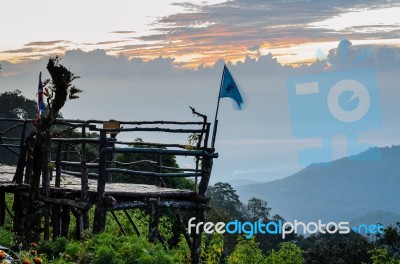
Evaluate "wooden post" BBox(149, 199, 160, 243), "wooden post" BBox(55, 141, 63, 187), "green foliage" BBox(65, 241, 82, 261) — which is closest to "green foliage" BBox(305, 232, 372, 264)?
"wooden post" BBox(149, 199, 160, 243)

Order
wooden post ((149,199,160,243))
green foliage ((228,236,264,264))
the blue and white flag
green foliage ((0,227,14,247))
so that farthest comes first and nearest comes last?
green foliage ((228,236,264,264))
the blue and white flag
wooden post ((149,199,160,243))
green foliage ((0,227,14,247))

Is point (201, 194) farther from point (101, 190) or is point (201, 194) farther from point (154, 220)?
point (101, 190)

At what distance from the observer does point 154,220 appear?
50.4ft

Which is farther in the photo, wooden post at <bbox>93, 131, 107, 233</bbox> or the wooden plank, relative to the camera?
the wooden plank

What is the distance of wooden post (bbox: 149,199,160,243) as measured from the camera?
49.8 feet

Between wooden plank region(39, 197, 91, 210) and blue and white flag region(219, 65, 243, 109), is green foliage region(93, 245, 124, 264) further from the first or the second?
blue and white flag region(219, 65, 243, 109)

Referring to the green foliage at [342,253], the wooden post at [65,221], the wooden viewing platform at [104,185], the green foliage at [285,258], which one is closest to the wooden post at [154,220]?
the wooden viewing platform at [104,185]

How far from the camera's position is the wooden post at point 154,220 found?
49.8ft

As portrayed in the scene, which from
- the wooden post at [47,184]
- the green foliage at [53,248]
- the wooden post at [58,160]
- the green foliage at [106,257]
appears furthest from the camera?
the wooden post at [58,160]

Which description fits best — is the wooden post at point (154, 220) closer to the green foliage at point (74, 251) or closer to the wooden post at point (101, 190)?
the wooden post at point (101, 190)

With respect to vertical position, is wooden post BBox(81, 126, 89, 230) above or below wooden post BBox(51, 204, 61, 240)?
above

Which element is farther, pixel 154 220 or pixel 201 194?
pixel 201 194

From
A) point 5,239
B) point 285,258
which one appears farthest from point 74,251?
point 285,258

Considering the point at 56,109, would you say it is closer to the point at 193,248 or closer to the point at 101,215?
the point at 101,215
